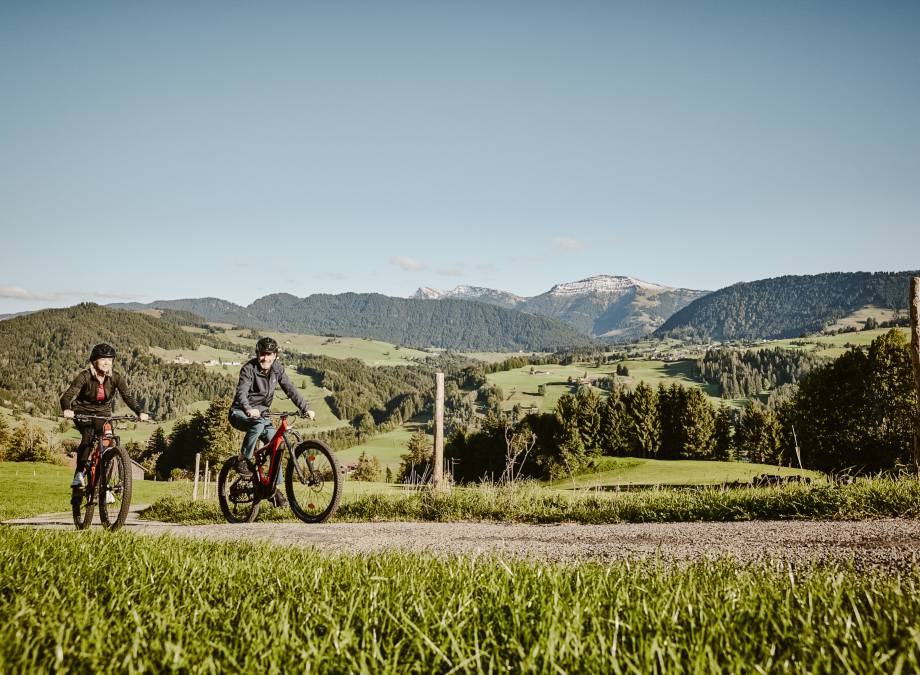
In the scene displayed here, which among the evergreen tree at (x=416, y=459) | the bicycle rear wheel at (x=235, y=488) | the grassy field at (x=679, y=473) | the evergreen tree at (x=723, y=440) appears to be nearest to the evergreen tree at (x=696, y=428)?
the evergreen tree at (x=723, y=440)

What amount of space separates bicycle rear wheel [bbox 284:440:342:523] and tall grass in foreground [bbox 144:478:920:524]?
311 cm

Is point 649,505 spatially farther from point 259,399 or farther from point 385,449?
point 385,449

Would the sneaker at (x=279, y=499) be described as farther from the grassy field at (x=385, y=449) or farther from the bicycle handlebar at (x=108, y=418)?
the grassy field at (x=385, y=449)

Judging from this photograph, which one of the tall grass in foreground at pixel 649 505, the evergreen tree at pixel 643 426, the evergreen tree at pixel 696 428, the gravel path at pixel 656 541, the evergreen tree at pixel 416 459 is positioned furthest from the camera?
the evergreen tree at pixel 416 459

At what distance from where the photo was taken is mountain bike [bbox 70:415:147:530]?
26.3 ft

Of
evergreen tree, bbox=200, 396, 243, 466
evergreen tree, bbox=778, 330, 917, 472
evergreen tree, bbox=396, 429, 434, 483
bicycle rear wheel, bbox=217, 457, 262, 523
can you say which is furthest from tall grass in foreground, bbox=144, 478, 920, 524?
evergreen tree, bbox=396, 429, 434, 483

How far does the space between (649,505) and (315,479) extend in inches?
196

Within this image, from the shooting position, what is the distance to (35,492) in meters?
30.5

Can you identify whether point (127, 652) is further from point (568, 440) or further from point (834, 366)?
point (568, 440)

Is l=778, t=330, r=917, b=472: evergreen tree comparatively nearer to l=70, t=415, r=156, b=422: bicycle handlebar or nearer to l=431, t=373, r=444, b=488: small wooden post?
l=431, t=373, r=444, b=488: small wooden post

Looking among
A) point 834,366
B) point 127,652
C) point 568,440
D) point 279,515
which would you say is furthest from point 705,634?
point 568,440

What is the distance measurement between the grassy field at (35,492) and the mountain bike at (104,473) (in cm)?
1256

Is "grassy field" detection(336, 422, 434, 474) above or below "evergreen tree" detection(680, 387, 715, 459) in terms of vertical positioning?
below

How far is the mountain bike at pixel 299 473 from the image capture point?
24.6 feet
